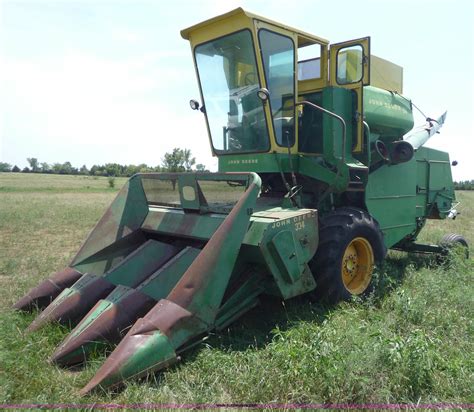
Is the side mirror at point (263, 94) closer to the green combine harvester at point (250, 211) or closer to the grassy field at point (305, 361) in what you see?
the green combine harvester at point (250, 211)

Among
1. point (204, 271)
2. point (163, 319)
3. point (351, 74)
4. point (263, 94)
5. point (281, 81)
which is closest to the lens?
point (163, 319)

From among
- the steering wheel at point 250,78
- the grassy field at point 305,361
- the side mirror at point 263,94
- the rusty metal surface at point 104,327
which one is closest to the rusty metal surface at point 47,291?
the grassy field at point 305,361

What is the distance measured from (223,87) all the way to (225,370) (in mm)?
3317

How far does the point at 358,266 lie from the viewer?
15.6 ft

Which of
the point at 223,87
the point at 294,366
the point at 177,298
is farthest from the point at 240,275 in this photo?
the point at 223,87

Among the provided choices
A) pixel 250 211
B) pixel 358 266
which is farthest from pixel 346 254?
pixel 250 211

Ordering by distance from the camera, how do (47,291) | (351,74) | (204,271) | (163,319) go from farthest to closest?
1. (351,74)
2. (47,291)
3. (204,271)
4. (163,319)

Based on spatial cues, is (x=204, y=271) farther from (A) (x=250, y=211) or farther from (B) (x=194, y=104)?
(B) (x=194, y=104)

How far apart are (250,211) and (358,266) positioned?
198 centimetres

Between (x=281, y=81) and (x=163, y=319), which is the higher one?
(x=281, y=81)

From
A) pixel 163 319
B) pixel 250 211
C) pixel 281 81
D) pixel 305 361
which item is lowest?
pixel 305 361

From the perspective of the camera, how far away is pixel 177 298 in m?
3.01

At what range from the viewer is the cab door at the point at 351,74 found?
5116mm

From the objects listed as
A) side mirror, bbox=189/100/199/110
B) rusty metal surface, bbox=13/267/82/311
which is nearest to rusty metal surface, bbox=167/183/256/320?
rusty metal surface, bbox=13/267/82/311
